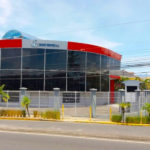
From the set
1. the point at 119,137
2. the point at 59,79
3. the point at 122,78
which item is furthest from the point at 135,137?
the point at 122,78

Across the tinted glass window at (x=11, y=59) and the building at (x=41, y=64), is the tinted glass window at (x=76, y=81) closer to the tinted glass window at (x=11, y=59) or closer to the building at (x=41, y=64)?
the building at (x=41, y=64)

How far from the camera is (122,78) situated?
31.0 metres

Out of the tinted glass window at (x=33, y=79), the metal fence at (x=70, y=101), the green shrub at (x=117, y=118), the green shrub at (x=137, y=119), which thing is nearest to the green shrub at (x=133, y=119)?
the green shrub at (x=137, y=119)

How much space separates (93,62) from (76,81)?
3.28 meters

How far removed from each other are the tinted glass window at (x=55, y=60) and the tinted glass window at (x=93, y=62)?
302 centimetres

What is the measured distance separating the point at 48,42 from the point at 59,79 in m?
4.34

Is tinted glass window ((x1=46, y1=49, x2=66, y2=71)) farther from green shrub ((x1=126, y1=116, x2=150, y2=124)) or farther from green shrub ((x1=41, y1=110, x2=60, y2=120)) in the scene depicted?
green shrub ((x1=126, y1=116, x2=150, y2=124))

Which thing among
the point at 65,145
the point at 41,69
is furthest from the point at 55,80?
the point at 65,145

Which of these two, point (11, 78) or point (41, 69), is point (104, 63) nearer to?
point (41, 69)

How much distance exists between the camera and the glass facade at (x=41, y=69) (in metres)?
21.3

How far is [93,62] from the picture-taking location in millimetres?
23141

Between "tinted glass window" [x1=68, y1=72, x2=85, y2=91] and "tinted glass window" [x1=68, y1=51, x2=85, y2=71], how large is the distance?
581 mm

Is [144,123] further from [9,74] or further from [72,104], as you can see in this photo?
[9,74]

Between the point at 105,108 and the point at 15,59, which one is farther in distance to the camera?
the point at 15,59
